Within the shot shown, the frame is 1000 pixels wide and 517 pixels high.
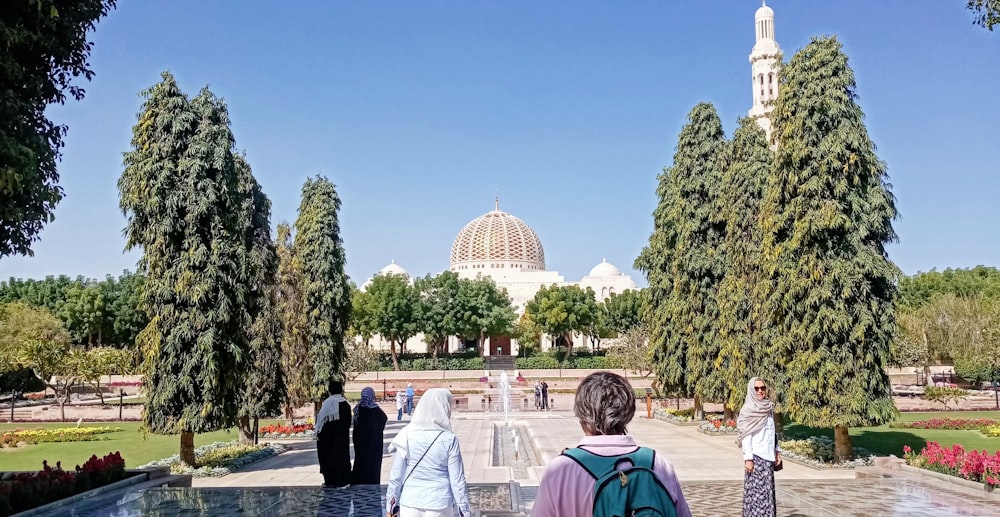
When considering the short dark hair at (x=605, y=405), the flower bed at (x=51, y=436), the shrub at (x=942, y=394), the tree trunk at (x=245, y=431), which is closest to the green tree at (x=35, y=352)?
the flower bed at (x=51, y=436)

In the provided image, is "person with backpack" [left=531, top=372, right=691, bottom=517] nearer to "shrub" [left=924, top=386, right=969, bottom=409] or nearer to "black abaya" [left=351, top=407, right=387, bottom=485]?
"black abaya" [left=351, top=407, right=387, bottom=485]

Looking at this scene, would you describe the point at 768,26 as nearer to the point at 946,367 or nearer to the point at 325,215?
the point at 946,367

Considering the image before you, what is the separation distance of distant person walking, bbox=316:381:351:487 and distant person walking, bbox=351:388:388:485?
0.59ft

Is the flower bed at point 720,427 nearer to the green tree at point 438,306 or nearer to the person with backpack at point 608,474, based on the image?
the person with backpack at point 608,474

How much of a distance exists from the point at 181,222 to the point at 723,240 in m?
12.4

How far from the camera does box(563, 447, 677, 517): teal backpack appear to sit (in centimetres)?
245

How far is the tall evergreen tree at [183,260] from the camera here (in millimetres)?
13250

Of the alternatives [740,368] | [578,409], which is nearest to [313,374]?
[740,368]

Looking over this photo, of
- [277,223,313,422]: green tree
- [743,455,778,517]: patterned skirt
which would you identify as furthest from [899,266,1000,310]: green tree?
[743,455,778,517]: patterned skirt

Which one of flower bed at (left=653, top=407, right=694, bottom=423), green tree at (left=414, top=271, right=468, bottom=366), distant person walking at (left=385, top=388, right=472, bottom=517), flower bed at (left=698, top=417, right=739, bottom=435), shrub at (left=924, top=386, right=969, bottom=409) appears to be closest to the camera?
distant person walking at (left=385, top=388, right=472, bottom=517)

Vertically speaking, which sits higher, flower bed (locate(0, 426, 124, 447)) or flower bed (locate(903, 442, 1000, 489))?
flower bed (locate(903, 442, 1000, 489))

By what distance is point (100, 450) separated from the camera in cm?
1828

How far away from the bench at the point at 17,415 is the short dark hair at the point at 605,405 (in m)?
30.0

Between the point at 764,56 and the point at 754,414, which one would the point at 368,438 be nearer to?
the point at 754,414
